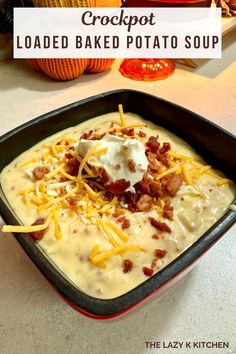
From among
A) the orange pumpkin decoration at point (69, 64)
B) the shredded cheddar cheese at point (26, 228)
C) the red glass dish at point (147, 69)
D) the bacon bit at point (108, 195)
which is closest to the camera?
the shredded cheddar cheese at point (26, 228)

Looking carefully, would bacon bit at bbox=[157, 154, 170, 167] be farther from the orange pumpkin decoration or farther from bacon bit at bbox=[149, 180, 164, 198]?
the orange pumpkin decoration

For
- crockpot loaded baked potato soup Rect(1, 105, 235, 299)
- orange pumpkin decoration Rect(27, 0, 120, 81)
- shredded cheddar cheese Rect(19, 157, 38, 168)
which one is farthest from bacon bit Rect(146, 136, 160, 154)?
orange pumpkin decoration Rect(27, 0, 120, 81)

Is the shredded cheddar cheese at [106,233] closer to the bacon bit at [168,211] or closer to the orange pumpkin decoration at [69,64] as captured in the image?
the bacon bit at [168,211]

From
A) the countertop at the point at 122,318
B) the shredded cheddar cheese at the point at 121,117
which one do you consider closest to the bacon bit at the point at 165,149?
the shredded cheddar cheese at the point at 121,117

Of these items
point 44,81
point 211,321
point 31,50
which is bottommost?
point 211,321

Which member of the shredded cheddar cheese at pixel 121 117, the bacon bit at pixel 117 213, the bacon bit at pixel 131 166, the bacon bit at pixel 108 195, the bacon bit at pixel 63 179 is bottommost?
the bacon bit at pixel 117 213

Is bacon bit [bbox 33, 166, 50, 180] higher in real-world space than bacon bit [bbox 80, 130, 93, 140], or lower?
lower

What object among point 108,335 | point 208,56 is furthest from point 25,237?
point 208,56

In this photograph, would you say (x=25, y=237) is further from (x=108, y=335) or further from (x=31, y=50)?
(x=31, y=50)
